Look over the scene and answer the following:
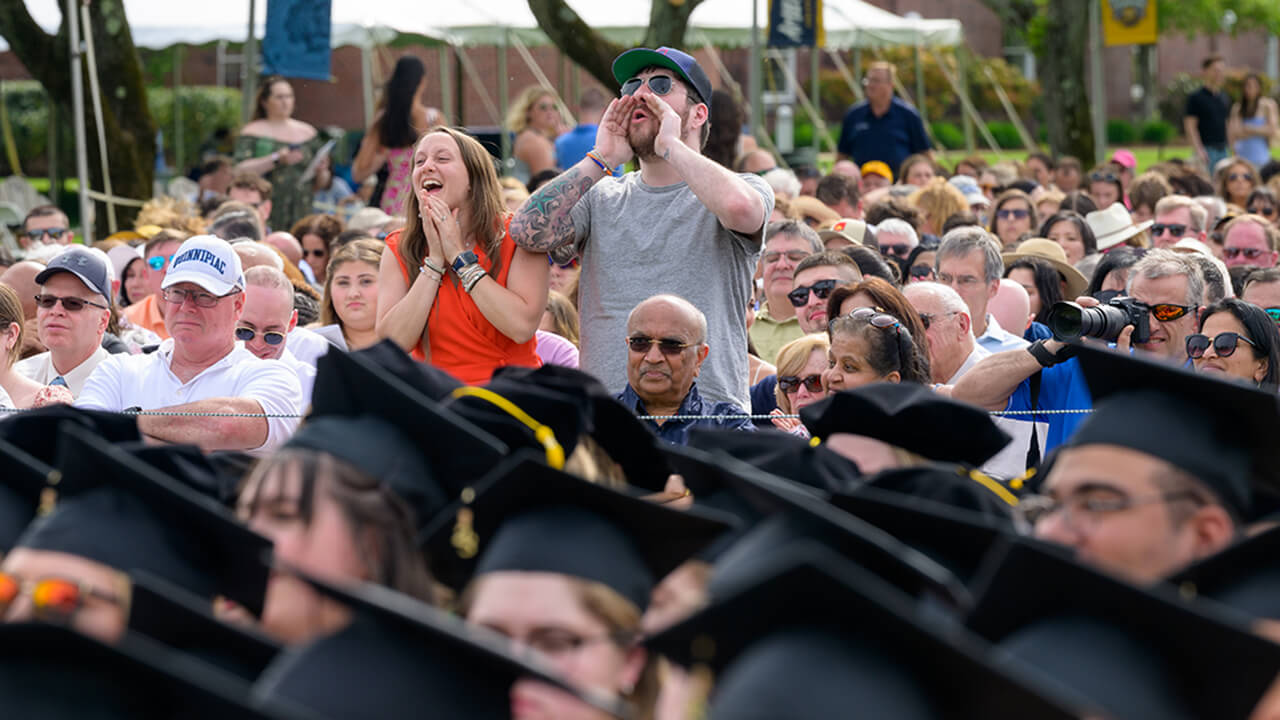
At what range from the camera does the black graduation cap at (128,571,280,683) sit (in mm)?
2686

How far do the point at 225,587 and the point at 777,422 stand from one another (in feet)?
9.53

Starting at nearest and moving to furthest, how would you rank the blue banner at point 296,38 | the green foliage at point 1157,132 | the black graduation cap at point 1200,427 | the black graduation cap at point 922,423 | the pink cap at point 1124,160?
the black graduation cap at point 1200,427
the black graduation cap at point 922,423
the blue banner at point 296,38
the pink cap at point 1124,160
the green foliage at point 1157,132

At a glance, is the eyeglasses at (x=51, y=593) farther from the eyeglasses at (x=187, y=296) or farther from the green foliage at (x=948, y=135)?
the green foliage at (x=948, y=135)

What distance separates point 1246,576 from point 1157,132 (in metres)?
45.0

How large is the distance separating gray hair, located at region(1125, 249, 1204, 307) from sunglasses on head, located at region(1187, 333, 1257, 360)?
0.49 meters

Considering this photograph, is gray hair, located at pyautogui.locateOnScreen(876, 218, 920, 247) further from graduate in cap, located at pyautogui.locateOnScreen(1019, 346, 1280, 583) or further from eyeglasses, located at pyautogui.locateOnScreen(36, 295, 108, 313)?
graduate in cap, located at pyautogui.locateOnScreen(1019, 346, 1280, 583)

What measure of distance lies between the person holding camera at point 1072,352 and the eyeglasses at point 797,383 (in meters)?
0.49

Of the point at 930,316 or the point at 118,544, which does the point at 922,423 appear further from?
the point at 930,316

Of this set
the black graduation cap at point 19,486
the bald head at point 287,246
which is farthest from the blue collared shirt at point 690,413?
the bald head at point 287,246

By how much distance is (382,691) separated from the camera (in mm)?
2457

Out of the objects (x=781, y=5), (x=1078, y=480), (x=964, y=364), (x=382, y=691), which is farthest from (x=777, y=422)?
(x=781, y=5)

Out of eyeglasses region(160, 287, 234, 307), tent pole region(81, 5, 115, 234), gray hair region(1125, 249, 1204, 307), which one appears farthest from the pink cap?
eyeglasses region(160, 287, 234, 307)

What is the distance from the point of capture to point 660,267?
5.49 meters

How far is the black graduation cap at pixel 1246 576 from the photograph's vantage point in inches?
107
